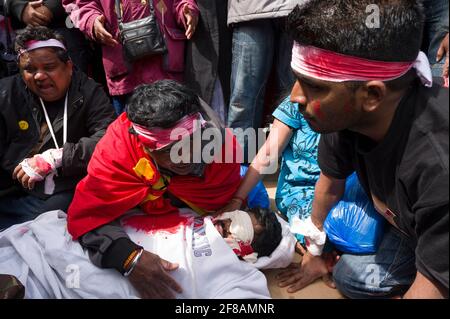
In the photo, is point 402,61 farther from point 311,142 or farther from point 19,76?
point 19,76

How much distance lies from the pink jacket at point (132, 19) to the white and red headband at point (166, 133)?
931mm

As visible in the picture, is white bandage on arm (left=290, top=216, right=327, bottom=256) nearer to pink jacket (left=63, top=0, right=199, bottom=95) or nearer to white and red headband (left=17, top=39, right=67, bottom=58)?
pink jacket (left=63, top=0, right=199, bottom=95)

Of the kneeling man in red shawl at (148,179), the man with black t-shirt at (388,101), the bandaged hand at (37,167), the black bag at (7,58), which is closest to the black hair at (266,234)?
the kneeling man in red shawl at (148,179)

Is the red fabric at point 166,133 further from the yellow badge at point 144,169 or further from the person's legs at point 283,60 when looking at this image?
the person's legs at point 283,60

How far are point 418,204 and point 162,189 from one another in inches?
48.4

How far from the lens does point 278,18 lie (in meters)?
2.64

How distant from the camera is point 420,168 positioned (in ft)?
4.39

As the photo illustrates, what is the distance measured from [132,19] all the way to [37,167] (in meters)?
1.07

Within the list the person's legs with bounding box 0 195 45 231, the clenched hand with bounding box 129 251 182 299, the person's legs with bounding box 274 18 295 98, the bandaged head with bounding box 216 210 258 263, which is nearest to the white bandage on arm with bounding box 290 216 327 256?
the bandaged head with bounding box 216 210 258 263

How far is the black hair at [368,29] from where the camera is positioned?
4.30 ft

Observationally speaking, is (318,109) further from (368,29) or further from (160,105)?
(160,105)

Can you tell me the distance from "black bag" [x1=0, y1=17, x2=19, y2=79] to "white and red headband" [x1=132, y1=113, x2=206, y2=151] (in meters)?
1.39

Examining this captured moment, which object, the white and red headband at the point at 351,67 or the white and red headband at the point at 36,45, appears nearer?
the white and red headband at the point at 351,67

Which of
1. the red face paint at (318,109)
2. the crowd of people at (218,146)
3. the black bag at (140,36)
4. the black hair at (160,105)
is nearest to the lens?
the crowd of people at (218,146)
